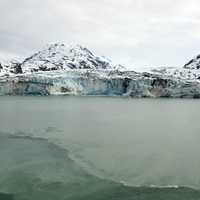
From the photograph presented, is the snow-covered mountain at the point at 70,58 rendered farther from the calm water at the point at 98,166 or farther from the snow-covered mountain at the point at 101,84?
the calm water at the point at 98,166

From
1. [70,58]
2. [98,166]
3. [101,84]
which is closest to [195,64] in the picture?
[101,84]

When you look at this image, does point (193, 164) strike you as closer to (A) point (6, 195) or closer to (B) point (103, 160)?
(B) point (103, 160)

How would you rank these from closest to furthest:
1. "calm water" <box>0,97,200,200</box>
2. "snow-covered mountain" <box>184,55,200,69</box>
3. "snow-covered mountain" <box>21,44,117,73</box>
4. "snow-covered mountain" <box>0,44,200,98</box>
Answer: "calm water" <box>0,97,200,200</box>
"snow-covered mountain" <box>0,44,200,98</box>
"snow-covered mountain" <box>184,55,200,69</box>
"snow-covered mountain" <box>21,44,117,73</box>

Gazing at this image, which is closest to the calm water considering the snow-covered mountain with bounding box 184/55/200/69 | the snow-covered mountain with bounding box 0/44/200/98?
the snow-covered mountain with bounding box 0/44/200/98

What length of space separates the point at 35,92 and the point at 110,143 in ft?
143

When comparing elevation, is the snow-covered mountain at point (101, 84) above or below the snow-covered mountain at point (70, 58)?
below

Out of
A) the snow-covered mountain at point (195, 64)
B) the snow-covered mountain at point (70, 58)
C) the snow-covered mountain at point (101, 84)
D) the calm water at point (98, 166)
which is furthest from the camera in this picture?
the snow-covered mountain at point (70, 58)

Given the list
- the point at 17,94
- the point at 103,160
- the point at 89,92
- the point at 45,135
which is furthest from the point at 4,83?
the point at 103,160

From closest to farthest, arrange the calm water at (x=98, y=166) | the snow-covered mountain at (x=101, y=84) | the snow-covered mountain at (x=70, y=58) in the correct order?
1. the calm water at (x=98, y=166)
2. the snow-covered mountain at (x=101, y=84)
3. the snow-covered mountain at (x=70, y=58)

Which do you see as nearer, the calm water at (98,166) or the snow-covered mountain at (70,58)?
the calm water at (98,166)

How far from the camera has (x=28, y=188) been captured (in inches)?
232

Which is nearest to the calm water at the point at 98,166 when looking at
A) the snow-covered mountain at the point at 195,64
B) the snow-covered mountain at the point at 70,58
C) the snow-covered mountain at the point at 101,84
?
the snow-covered mountain at the point at 101,84

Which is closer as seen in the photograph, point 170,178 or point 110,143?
point 170,178

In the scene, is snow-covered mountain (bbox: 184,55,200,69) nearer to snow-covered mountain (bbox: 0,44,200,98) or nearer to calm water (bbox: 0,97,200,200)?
snow-covered mountain (bbox: 0,44,200,98)
